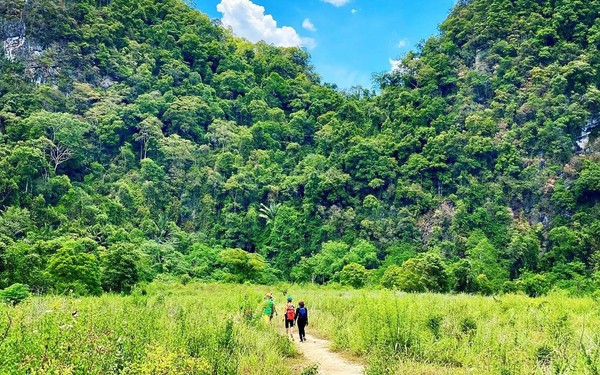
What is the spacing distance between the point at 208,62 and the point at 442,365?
8125 cm

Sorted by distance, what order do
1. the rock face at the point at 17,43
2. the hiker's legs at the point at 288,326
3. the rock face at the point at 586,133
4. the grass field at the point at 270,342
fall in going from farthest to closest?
the rock face at the point at 17,43 < the rock face at the point at 586,133 < the hiker's legs at the point at 288,326 < the grass field at the point at 270,342

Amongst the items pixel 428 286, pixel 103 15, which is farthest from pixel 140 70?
pixel 428 286

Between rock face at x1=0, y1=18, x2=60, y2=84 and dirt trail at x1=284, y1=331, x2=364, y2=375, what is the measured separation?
6654cm

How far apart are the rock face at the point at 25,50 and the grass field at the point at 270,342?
2588 inches

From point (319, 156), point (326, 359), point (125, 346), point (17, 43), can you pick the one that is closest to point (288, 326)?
point (326, 359)

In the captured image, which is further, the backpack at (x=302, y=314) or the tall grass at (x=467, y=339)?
the backpack at (x=302, y=314)

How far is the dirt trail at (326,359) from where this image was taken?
8.17 meters

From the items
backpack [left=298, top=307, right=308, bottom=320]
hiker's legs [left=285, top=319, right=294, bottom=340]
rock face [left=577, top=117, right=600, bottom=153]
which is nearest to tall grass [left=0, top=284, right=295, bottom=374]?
backpack [left=298, top=307, right=308, bottom=320]

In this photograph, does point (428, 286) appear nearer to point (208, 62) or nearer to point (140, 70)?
point (140, 70)

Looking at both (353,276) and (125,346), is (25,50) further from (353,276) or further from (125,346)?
(125,346)

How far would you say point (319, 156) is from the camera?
2463 inches

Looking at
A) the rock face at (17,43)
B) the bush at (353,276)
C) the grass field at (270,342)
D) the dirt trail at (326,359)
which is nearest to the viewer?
the grass field at (270,342)

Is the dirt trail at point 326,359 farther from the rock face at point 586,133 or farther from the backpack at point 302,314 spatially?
the rock face at point 586,133

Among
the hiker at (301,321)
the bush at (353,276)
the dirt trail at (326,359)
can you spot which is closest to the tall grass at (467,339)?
the dirt trail at (326,359)
